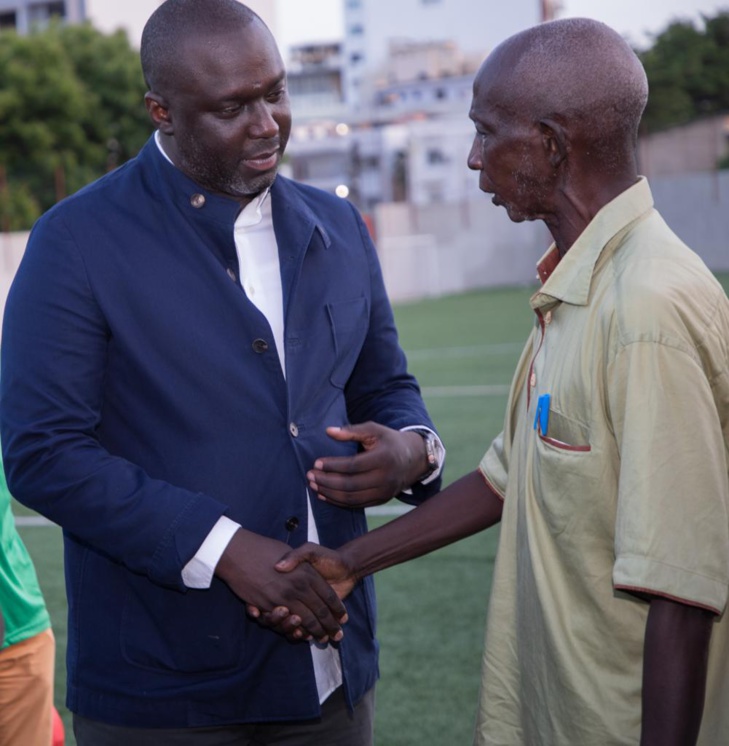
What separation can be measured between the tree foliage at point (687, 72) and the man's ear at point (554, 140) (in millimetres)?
51470

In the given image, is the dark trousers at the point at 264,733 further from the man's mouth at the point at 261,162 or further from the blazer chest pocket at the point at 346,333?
the man's mouth at the point at 261,162

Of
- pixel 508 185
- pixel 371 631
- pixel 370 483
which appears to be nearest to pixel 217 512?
pixel 370 483

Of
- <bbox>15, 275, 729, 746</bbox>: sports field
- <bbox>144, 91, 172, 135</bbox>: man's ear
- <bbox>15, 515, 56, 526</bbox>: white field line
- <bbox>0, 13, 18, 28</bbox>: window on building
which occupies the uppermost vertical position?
<bbox>144, 91, 172, 135</bbox>: man's ear

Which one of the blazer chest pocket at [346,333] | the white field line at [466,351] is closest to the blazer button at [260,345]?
the blazer chest pocket at [346,333]

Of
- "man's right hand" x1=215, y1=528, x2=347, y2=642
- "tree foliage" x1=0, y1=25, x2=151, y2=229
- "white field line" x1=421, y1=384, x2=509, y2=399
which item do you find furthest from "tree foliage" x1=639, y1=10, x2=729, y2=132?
"man's right hand" x1=215, y1=528, x2=347, y2=642

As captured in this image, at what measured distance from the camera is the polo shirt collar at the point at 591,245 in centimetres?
221

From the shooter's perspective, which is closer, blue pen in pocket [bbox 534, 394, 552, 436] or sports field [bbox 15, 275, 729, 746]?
blue pen in pocket [bbox 534, 394, 552, 436]

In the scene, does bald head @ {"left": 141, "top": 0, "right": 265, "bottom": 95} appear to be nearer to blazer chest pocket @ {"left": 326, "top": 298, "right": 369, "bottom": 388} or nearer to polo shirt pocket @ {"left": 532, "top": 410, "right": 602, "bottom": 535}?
blazer chest pocket @ {"left": 326, "top": 298, "right": 369, "bottom": 388}

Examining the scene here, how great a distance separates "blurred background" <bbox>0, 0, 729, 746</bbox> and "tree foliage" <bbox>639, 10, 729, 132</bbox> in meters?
0.10

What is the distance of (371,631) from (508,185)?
115 centimetres

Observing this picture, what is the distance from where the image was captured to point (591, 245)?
224 centimetres

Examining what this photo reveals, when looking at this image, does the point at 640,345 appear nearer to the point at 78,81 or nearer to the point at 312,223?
the point at 312,223

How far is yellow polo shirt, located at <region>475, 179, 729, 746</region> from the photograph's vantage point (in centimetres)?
199

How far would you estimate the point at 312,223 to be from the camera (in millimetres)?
2902
